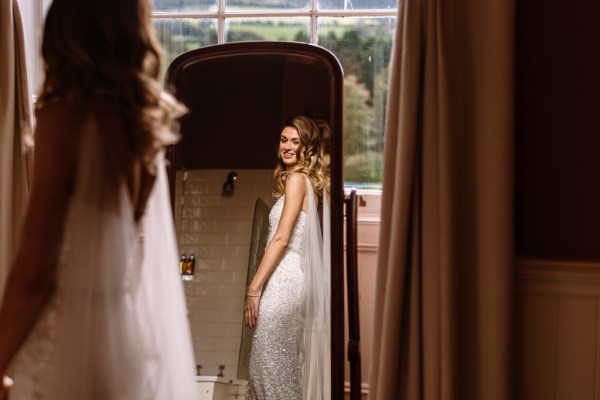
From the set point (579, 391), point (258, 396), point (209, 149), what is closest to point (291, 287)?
point (258, 396)

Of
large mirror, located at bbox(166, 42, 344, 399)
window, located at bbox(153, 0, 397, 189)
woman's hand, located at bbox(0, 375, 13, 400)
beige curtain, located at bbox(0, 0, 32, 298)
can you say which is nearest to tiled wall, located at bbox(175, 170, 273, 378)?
large mirror, located at bbox(166, 42, 344, 399)

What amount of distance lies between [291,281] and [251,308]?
168 mm

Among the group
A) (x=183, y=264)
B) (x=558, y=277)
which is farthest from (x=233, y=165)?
(x=558, y=277)

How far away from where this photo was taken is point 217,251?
2.68 meters

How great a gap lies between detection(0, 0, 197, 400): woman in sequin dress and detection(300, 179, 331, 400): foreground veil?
1.14 meters

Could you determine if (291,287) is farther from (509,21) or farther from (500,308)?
(509,21)

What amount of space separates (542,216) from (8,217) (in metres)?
1.78

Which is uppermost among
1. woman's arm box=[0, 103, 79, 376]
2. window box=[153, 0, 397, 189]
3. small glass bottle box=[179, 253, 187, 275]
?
window box=[153, 0, 397, 189]

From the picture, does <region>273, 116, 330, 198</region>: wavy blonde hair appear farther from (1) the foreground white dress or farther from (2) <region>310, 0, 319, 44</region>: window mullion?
(1) the foreground white dress

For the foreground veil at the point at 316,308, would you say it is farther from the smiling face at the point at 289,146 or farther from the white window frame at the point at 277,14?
the white window frame at the point at 277,14

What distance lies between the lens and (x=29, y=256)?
1.38 m

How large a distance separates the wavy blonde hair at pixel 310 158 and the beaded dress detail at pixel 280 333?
0.08 meters

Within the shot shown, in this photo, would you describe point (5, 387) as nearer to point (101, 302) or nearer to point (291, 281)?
point (101, 302)

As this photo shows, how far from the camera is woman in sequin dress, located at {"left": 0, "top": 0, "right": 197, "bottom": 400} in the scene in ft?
4.57
